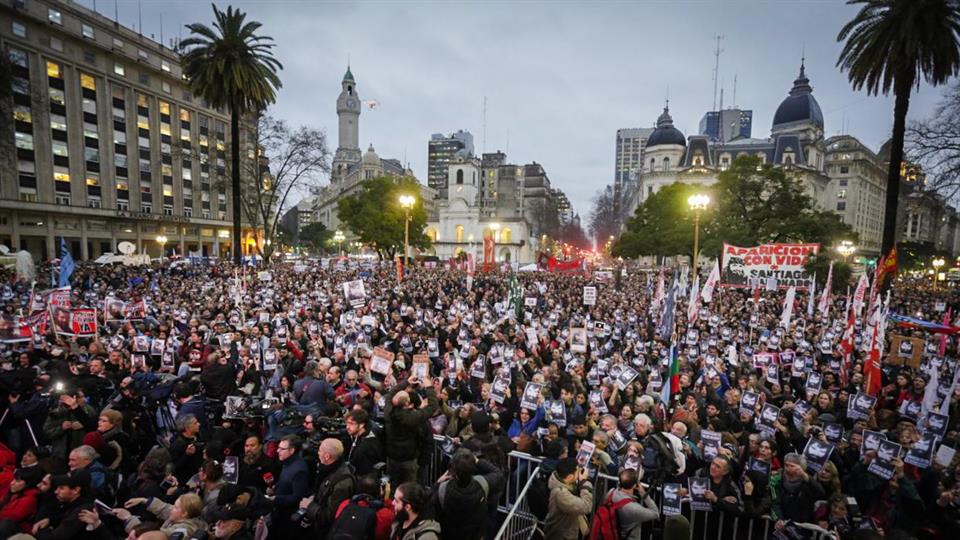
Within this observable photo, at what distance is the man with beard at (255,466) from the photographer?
14.7 feet

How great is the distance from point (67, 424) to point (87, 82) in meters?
62.1

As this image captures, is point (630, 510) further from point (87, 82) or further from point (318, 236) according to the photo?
point (318, 236)

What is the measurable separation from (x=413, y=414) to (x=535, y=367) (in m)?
5.27

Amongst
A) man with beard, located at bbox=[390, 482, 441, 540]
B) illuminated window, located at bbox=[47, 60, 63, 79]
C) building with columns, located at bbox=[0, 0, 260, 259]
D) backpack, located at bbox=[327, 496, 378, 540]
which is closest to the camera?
backpack, located at bbox=[327, 496, 378, 540]

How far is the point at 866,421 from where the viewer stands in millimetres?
6934

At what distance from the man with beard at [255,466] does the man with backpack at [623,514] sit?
3.39 m

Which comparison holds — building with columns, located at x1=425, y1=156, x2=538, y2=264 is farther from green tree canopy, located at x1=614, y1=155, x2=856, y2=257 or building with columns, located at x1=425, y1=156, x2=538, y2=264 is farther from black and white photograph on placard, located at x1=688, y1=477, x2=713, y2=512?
black and white photograph on placard, located at x1=688, y1=477, x2=713, y2=512

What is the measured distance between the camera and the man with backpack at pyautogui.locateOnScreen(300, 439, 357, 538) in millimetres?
3871

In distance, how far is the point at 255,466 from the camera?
453 cm

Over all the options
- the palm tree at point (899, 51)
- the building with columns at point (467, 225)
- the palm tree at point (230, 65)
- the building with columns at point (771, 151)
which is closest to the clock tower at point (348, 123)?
the building with columns at point (467, 225)

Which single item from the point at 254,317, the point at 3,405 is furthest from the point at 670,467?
the point at 254,317

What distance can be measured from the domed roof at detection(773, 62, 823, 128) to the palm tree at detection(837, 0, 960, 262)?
71.0 m

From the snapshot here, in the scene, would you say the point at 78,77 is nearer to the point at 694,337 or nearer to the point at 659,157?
the point at 694,337

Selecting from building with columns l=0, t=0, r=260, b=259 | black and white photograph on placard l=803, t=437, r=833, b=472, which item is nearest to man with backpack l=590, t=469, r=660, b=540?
black and white photograph on placard l=803, t=437, r=833, b=472
